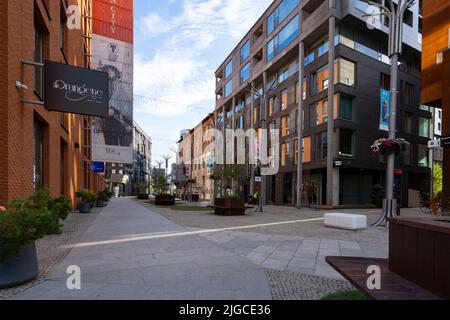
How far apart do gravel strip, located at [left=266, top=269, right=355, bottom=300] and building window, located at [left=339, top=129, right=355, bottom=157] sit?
74.8ft

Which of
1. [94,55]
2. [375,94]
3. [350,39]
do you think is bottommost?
[375,94]

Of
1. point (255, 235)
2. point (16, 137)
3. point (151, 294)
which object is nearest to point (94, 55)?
point (16, 137)

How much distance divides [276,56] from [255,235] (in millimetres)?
28438

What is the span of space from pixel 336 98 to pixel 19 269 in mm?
26226

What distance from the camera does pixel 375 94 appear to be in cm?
2880

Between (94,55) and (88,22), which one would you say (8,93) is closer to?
(94,55)

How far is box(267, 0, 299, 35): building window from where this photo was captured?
104 ft

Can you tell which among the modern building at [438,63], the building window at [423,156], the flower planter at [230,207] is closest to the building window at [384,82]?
the building window at [423,156]

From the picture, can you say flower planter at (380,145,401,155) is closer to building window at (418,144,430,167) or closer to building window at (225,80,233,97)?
building window at (418,144,430,167)

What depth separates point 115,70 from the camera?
25.9 m

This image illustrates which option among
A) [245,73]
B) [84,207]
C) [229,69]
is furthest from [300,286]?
[229,69]

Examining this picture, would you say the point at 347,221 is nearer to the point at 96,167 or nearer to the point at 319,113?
the point at 319,113

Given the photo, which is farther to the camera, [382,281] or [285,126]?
[285,126]
